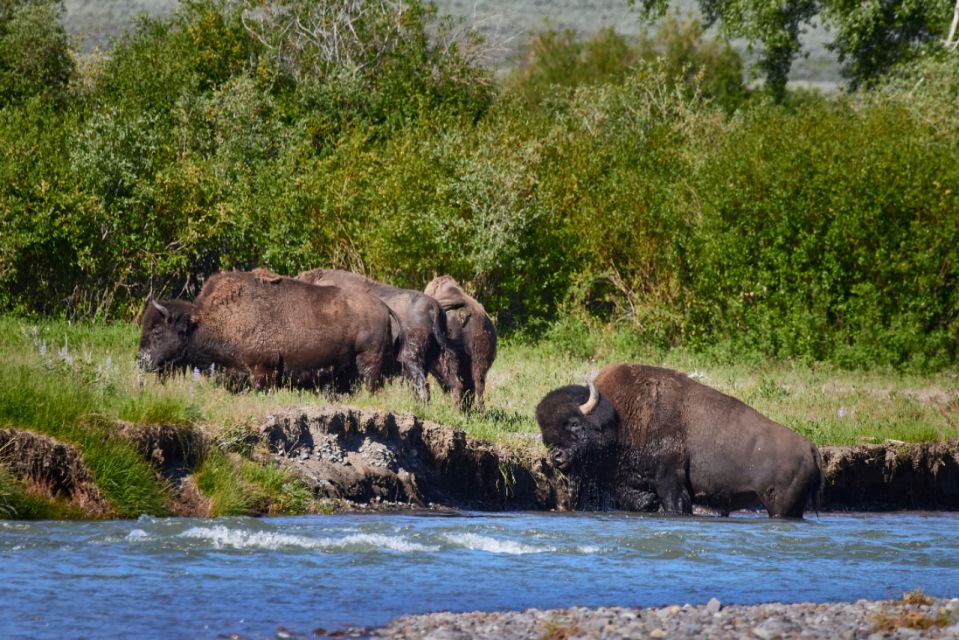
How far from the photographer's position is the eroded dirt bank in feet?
41.8

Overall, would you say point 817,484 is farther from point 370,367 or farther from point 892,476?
point 370,367

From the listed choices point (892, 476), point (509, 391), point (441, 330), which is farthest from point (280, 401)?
point (892, 476)

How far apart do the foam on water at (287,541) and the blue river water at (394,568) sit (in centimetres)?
2

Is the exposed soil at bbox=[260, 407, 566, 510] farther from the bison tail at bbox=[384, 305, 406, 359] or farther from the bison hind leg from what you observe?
the bison tail at bbox=[384, 305, 406, 359]

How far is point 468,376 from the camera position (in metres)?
20.1

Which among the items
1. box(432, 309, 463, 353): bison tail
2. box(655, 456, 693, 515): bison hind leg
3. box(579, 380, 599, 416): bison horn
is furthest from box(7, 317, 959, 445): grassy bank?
box(655, 456, 693, 515): bison hind leg

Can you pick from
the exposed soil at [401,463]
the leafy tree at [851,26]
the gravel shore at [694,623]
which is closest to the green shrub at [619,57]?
the leafy tree at [851,26]

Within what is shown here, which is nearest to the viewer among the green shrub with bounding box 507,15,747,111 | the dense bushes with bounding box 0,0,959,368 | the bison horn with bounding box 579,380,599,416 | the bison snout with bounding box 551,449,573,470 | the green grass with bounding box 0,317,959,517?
the green grass with bounding box 0,317,959,517

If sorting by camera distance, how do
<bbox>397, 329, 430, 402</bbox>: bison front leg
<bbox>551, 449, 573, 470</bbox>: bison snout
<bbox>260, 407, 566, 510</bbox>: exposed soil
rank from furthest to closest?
<bbox>397, 329, 430, 402</bbox>: bison front leg, <bbox>551, 449, 573, 470</bbox>: bison snout, <bbox>260, 407, 566, 510</bbox>: exposed soil

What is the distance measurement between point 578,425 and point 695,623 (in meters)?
6.10

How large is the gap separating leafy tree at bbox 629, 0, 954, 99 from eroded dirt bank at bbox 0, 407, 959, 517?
2998 cm

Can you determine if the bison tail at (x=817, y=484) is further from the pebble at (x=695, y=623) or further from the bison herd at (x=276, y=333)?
the pebble at (x=695, y=623)

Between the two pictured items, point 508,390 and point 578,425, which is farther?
point 508,390

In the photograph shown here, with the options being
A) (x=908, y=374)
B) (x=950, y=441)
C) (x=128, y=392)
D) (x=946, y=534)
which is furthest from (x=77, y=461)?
(x=908, y=374)
